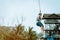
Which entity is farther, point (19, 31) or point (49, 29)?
point (49, 29)

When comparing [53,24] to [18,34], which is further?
[53,24]

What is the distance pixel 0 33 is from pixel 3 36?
1.14 meters

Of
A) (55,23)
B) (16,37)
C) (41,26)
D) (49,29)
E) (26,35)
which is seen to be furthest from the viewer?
(55,23)

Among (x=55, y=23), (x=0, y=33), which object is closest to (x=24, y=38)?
(x=0, y=33)

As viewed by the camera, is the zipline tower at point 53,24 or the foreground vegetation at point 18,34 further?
the zipline tower at point 53,24

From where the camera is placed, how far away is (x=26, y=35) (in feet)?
47.9

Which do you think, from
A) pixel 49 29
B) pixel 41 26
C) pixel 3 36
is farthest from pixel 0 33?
pixel 49 29

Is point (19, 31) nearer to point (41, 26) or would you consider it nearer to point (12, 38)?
point (12, 38)

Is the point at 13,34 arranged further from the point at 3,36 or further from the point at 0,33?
the point at 0,33

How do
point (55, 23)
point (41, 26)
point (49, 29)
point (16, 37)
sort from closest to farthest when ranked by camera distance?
1. point (16, 37)
2. point (41, 26)
3. point (49, 29)
4. point (55, 23)

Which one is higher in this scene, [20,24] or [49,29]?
[20,24]

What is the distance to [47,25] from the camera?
32875 mm

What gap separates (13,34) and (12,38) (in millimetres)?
286

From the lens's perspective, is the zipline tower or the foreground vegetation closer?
the foreground vegetation
